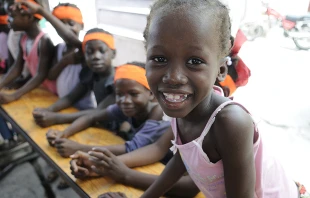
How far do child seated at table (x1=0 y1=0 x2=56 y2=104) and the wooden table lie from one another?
2.9 inches

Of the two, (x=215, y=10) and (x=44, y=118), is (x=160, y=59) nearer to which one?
(x=215, y=10)

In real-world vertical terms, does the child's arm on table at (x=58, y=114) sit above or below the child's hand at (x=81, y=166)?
below

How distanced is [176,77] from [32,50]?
7.40ft

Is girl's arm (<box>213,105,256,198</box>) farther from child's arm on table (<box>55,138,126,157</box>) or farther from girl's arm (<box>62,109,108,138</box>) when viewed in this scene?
girl's arm (<box>62,109,108,138</box>)

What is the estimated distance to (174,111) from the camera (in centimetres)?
82

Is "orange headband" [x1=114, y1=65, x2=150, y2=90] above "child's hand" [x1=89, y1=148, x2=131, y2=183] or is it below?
above

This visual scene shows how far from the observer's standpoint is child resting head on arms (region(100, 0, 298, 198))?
73cm

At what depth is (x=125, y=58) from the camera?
325 cm

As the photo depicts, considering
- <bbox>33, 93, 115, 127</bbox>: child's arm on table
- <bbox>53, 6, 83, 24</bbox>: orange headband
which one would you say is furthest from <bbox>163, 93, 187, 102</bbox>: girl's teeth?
<bbox>53, 6, 83, 24</bbox>: orange headband

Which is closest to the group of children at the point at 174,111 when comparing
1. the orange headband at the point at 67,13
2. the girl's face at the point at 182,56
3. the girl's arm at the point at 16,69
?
the girl's face at the point at 182,56

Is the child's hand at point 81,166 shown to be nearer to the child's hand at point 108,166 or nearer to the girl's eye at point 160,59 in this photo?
the child's hand at point 108,166

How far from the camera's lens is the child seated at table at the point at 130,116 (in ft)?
5.17

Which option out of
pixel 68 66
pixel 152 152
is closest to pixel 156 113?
pixel 152 152

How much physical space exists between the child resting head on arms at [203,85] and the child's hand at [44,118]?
4.26 feet
